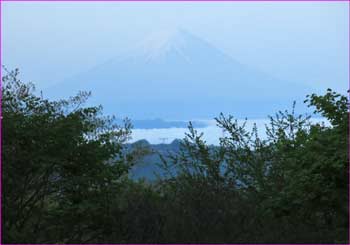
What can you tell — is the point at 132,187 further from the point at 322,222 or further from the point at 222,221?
the point at 322,222

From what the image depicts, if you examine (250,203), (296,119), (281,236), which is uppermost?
(296,119)

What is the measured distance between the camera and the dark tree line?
22.6ft

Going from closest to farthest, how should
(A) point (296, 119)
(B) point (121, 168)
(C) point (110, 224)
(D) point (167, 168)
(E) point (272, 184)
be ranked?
(C) point (110, 224) < (B) point (121, 168) < (E) point (272, 184) < (D) point (167, 168) < (A) point (296, 119)

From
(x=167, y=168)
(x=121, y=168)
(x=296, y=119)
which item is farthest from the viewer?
(x=296, y=119)

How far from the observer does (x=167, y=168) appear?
906 centimetres

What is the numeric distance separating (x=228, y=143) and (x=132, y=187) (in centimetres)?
208

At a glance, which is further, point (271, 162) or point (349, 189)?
point (271, 162)

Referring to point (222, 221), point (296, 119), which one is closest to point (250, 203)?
point (222, 221)

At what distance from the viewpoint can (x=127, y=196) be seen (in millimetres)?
7395

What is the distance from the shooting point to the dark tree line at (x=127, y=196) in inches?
271

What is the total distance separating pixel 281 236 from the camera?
6801 millimetres

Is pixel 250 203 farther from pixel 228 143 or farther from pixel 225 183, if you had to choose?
pixel 228 143

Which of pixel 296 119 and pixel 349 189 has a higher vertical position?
pixel 296 119

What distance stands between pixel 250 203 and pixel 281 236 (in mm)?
977
